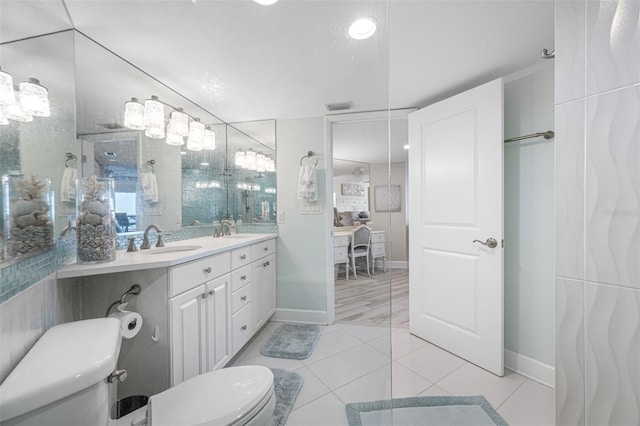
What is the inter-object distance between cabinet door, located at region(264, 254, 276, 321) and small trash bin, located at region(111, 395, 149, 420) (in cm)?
89

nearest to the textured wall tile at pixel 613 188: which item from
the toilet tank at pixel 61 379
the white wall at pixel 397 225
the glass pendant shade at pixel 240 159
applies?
the toilet tank at pixel 61 379

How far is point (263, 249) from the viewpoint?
184 centimetres

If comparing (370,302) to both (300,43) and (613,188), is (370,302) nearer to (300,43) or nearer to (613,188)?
(613,188)

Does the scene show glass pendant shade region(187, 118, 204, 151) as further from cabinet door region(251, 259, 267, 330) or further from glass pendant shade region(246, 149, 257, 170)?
cabinet door region(251, 259, 267, 330)

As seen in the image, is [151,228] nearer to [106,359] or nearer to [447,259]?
[106,359]

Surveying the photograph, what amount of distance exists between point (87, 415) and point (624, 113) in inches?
72.6

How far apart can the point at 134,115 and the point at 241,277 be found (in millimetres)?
1050

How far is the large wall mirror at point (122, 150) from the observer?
67 centimetres

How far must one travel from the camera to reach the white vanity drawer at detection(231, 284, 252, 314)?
4.66 feet

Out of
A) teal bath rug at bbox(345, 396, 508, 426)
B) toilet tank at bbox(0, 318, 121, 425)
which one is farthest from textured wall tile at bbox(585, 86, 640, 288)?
toilet tank at bbox(0, 318, 121, 425)

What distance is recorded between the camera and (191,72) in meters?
1.38

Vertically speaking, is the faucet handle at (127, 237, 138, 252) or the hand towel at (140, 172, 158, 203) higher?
the hand towel at (140, 172, 158, 203)

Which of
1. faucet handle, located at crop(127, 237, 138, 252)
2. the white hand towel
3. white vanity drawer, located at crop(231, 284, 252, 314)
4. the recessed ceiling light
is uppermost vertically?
the recessed ceiling light

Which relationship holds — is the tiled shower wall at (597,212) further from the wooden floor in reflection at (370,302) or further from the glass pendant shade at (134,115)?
the glass pendant shade at (134,115)
